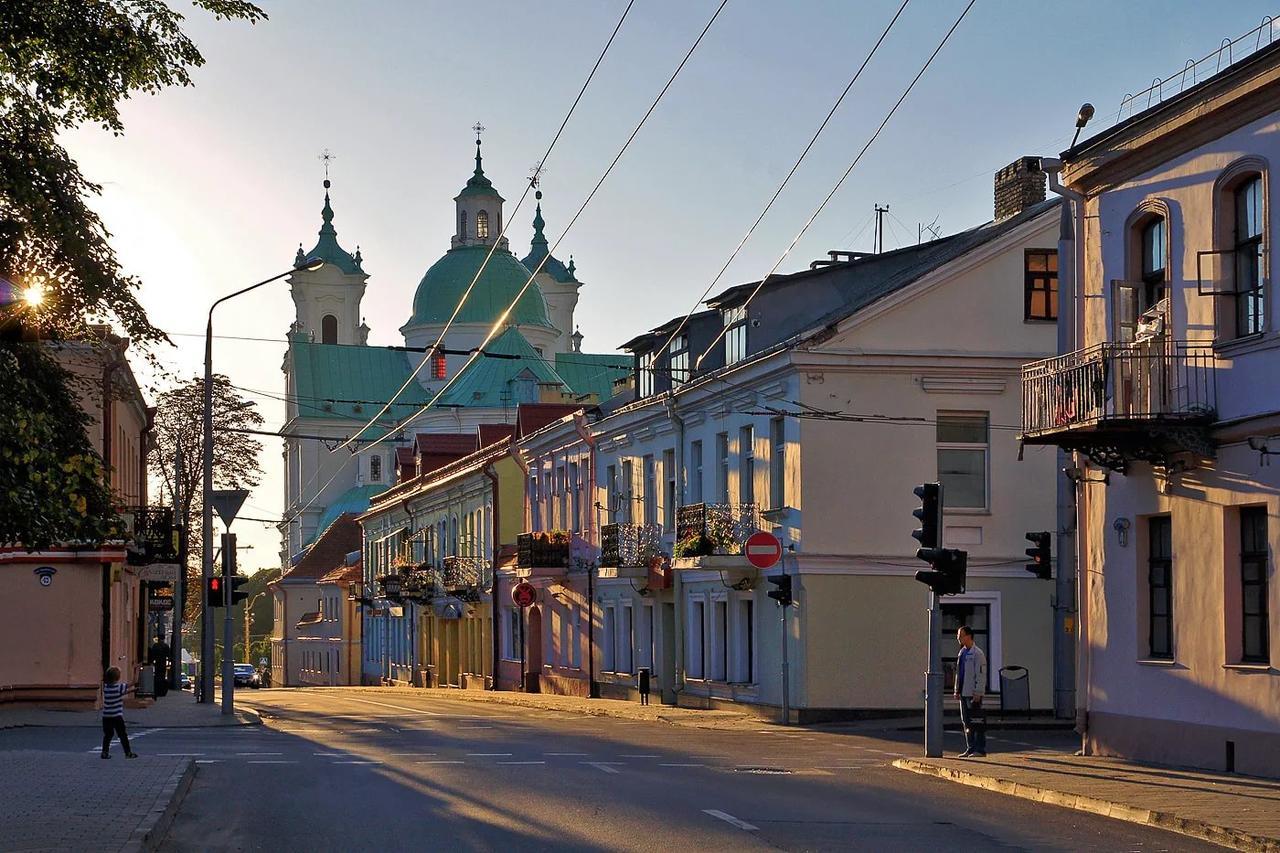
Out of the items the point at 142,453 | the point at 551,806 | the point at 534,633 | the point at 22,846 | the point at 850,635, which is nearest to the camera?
the point at 22,846

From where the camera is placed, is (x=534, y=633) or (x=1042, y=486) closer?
(x=1042, y=486)

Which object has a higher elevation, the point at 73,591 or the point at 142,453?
the point at 142,453

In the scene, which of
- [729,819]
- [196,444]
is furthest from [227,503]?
[196,444]

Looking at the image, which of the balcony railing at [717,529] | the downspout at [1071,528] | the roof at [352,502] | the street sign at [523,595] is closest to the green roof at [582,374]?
the roof at [352,502]

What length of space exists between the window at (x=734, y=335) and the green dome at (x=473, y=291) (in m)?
76.4

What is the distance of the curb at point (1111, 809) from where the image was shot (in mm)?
13758

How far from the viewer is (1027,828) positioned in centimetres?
1491

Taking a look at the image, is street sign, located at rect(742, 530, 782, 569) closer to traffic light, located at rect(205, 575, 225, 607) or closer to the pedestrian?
the pedestrian

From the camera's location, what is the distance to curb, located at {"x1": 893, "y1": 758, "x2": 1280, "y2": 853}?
13758 mm

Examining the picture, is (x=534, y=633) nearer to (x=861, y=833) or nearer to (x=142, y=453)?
(x=142, y=453)

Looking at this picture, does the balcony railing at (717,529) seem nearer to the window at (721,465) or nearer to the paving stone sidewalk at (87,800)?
the window at (721,465)

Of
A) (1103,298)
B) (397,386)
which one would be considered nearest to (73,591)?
(1103,298)

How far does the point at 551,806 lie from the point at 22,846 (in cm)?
506

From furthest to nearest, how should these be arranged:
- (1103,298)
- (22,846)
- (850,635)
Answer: (850,635)
(1103,298)
(22,846)
